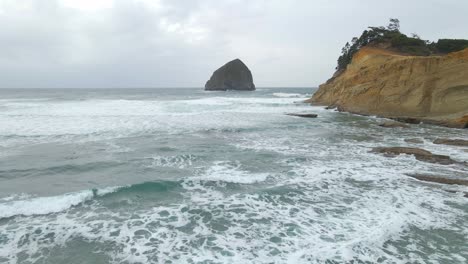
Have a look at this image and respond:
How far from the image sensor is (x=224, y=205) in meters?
6.80

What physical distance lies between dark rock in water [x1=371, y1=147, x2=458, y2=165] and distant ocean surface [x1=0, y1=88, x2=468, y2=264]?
0.32 meters

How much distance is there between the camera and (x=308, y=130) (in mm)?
17609

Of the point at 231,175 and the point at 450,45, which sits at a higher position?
the point at 450,45

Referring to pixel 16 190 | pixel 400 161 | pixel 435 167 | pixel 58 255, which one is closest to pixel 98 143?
pixel 16 190

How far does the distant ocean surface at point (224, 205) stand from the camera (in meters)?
4.94

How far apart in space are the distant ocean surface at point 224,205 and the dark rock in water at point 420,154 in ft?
1.05

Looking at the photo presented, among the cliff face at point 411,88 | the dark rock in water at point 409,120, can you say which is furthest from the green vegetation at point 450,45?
the dark rock in water at point 409,120

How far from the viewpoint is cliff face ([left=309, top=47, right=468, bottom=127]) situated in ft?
64.6

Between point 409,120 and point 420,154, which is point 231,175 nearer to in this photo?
point 420,154

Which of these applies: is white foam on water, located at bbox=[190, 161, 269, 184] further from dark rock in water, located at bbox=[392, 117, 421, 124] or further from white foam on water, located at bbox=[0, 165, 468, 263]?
dark rock in water, located at bbox=[392, 117, 421, 124]

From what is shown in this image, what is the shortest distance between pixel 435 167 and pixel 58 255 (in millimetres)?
10043

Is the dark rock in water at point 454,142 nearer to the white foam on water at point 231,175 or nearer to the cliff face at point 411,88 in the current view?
the cliff face at point 411,88

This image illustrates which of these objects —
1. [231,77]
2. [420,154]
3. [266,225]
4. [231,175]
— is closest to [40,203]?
[231,175]

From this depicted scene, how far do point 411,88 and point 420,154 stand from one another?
44.2 ft
